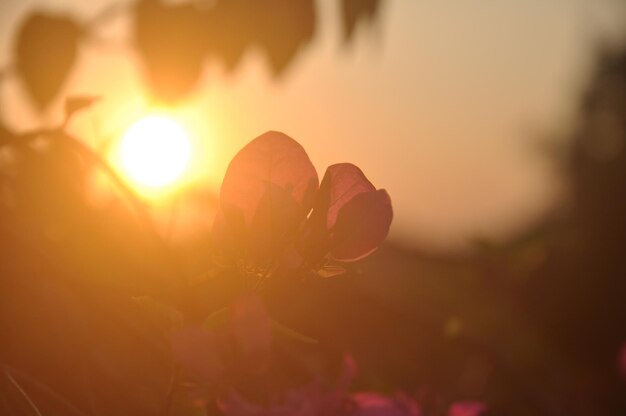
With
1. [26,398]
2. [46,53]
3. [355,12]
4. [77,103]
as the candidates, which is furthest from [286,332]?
[46,53]

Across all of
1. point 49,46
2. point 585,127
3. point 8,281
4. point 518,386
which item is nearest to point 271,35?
point 49,46

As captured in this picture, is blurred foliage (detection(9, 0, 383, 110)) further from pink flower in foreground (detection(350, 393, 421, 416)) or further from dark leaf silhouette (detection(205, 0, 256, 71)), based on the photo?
pink flower in foreground (detection(350, 393, 421, 416))

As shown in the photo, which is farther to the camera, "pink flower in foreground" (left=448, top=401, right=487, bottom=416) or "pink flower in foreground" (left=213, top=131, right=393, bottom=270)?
"pink flower in foreground" (left=448, top=401, right=487, bottom=416)

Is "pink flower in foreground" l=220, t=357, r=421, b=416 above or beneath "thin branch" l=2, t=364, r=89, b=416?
beneath

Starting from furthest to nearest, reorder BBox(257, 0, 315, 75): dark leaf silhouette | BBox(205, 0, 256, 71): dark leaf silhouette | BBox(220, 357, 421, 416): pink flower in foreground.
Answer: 1. BBox(205, 0, 256, 71): dark leaf silhouette
2. BBox(257, 0, 315, 75): dark leaf silhouette
3. BBox(220, 357, 421, 416): pink flower in foreground

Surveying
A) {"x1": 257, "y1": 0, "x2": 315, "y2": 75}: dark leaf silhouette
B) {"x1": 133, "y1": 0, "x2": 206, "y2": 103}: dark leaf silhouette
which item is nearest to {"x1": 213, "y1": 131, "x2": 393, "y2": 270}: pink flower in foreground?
{"x1": 257, "y1": 0, "x2": 315, "y2": 75}: dark leaf silhouette

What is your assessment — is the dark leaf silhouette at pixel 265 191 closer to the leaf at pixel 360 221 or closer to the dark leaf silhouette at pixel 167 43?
the leaf at pixel 360 221

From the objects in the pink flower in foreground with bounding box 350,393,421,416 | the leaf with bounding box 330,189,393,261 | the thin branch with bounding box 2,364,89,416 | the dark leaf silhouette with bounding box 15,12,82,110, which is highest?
the dark leaf silhouette with bounding box 15,12,82,110
